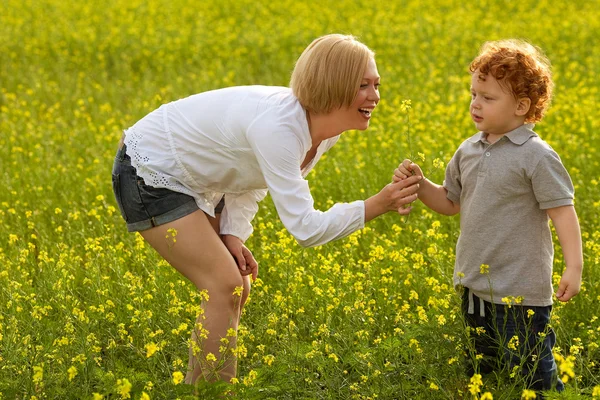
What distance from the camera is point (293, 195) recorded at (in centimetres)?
343

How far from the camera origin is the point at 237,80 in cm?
1107

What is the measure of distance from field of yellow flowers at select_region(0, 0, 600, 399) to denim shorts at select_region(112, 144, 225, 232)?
1.27ft

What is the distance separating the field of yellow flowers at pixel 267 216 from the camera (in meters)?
3.67

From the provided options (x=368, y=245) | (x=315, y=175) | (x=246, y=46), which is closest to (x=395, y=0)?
(x=246, y=46)

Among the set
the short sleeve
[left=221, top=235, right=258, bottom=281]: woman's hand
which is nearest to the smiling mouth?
the short sleeve

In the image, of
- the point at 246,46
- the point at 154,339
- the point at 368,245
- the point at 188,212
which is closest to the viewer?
the point at 188,212

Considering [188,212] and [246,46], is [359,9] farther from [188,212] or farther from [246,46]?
[188,212]

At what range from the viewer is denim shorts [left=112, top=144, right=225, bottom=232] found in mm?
3672

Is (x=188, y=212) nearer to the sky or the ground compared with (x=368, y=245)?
nearer to the sky

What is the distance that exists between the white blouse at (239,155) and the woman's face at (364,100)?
0.62 feet

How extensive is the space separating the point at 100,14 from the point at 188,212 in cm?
1196

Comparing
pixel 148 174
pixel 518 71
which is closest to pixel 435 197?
pixel 518 71

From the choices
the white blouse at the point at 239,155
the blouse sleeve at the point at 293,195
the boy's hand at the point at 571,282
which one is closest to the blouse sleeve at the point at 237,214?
the white blouse at the point at 239,155

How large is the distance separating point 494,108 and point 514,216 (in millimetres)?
418
